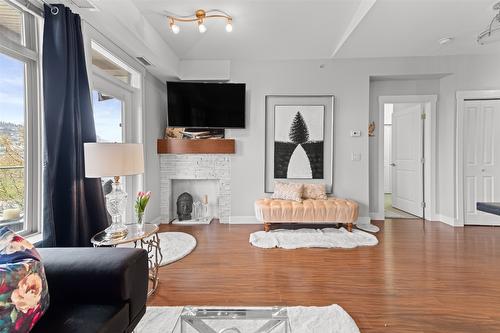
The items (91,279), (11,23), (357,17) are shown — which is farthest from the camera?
(357,17)

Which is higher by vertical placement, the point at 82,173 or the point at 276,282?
the point at 82,173

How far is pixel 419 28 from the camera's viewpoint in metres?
3.05

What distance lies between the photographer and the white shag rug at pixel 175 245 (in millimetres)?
2738

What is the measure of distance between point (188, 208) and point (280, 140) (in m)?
2.03

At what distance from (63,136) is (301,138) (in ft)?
10.5

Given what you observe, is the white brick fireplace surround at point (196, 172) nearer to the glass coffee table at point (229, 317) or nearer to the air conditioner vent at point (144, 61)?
the air conditioner vent at point (144, 61)

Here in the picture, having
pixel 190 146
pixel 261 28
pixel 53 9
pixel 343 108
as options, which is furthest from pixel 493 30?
pixel 53 9

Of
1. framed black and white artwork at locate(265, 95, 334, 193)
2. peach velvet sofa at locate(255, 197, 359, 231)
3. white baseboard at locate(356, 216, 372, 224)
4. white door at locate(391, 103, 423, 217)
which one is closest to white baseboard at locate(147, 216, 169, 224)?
peach velvet sofa at locate(255, 197, 359, 231)

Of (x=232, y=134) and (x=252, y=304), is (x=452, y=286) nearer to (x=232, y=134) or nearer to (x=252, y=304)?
(x=252, y=304)

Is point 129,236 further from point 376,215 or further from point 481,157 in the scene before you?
point 481,157

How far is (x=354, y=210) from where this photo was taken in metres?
3.60

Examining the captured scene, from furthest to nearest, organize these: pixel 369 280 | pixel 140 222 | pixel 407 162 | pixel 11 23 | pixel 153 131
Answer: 1. pixel 407 162
2. pixel 153 131
3. pixel 369 280
4. pixel 140 222
5. pixel 11 23

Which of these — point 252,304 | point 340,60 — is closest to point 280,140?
point 340,60

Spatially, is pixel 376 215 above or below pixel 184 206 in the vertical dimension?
below
